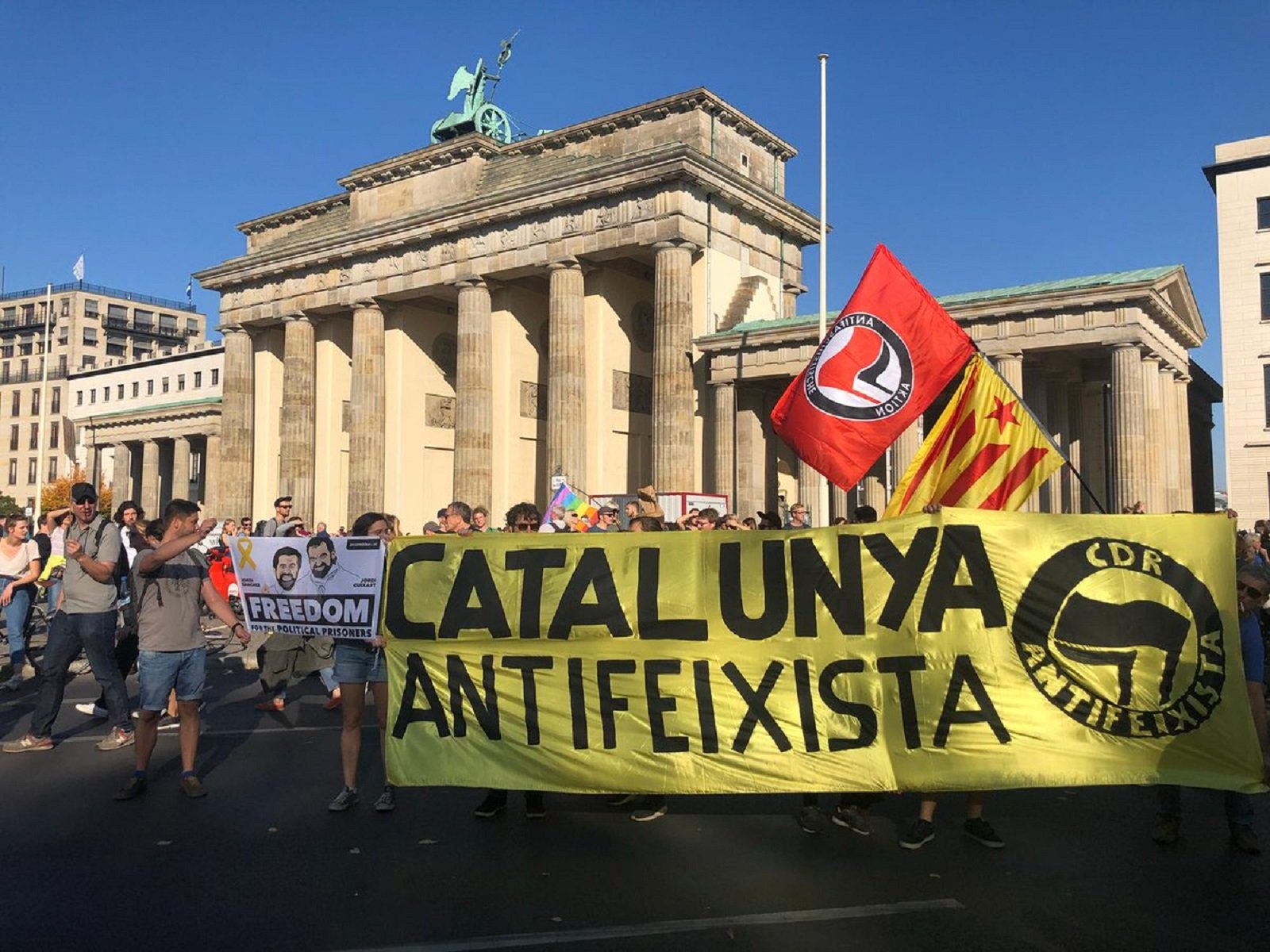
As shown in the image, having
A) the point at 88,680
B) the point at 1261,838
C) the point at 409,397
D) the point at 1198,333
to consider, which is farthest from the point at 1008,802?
the point at 409,397

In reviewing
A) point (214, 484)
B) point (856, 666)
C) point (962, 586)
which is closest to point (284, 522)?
point (856, 666)

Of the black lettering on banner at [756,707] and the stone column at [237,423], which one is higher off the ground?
the stone column at [237,423]

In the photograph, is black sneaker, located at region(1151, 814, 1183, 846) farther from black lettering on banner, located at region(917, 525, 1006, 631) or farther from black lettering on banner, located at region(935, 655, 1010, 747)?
black lettering on banner, located at region(917, 525, 1006, 631)

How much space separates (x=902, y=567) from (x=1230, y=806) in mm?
2479

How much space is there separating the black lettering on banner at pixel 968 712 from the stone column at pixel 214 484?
43.8 meters

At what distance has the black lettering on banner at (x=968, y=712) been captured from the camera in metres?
5.85

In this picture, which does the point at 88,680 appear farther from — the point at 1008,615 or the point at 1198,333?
the point at 1198,333

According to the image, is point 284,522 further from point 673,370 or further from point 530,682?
point 673,370

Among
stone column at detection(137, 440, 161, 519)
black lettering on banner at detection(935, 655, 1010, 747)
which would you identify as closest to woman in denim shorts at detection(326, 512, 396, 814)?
black lettering on banner at detection(935, 655, 1010, 747)

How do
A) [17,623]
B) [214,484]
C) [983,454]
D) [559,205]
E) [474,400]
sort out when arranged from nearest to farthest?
[983,454] → [17,623] → [559,205] → [474,400] → [214,484]

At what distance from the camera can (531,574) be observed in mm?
6602

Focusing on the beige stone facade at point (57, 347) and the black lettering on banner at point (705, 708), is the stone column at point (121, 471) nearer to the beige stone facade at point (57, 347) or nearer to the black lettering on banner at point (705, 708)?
the beige stone facade at point (57, 347)

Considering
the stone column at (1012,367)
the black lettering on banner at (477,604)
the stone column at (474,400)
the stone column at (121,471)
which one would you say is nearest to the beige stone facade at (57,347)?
the stone column at (121,471)

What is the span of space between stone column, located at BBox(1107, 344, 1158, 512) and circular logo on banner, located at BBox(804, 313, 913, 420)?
19240 millimetres
